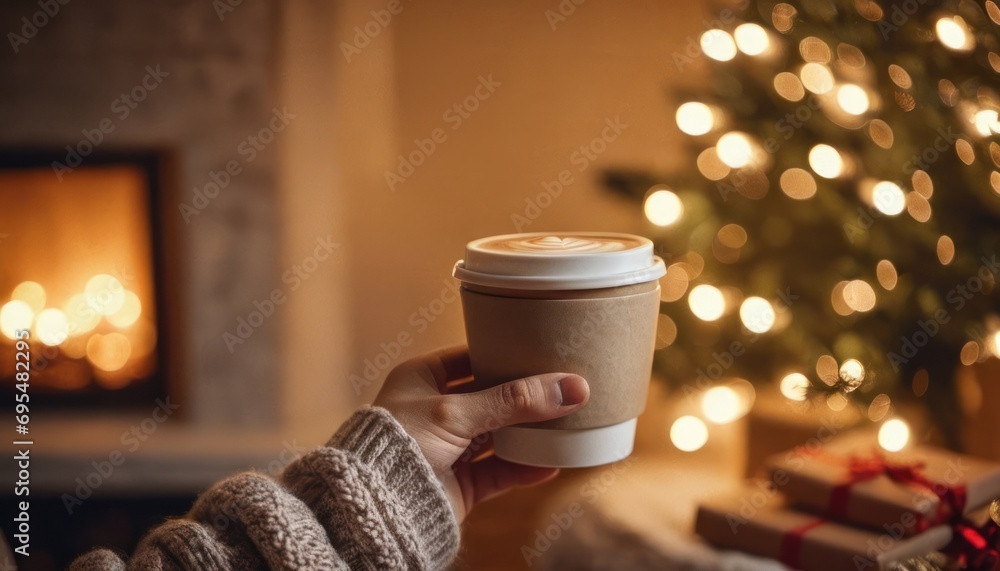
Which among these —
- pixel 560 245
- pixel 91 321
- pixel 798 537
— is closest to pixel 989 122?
pixel 798 537

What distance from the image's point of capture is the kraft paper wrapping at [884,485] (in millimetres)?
1054

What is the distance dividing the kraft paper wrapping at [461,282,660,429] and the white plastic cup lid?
0.02m

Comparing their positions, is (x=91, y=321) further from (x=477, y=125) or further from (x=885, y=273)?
(x=885, y=273)

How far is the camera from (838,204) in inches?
59.9

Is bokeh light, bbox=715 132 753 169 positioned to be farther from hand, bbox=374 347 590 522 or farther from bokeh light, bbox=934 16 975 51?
hand, bbox=374 347 590 522

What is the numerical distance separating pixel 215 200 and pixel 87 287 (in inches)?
22.0

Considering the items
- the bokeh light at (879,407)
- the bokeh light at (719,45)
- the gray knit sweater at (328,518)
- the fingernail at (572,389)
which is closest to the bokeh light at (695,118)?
the bokeh light at (719,45)

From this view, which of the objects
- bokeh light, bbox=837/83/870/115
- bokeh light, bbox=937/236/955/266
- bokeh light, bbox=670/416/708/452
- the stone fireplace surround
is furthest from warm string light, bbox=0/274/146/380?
bokeh light, bbox=937/236/955/266

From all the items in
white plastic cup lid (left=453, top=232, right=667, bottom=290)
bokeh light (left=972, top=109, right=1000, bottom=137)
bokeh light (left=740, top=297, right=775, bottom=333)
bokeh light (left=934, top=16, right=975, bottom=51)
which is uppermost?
bokeh light (left=934, top=16, right=975, bottom=51)

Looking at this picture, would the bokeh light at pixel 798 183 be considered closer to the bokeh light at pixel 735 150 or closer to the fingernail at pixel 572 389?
the bokeh light at pixel 735 150

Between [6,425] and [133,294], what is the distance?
0.66 m

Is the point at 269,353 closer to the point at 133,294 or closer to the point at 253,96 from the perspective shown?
the point at 133,294

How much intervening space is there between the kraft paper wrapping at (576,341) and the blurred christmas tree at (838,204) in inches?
24.4

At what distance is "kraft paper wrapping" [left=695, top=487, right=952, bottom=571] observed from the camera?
1.04 m
